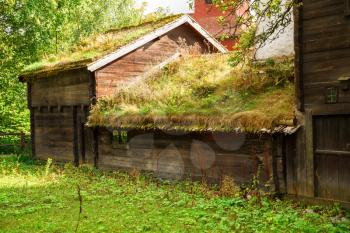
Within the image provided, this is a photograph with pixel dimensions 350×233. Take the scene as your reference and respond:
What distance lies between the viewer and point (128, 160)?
17.7 m

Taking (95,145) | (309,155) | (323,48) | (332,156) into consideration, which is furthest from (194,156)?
(95,145)

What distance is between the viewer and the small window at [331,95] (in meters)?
10.8

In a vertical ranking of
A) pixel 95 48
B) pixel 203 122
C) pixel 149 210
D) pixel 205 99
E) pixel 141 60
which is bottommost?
pixel 149 210

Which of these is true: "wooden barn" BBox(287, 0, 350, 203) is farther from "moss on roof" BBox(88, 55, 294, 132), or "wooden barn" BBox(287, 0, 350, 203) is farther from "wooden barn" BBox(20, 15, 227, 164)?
"wooden barn" BBox(20, 15, 227, 164)

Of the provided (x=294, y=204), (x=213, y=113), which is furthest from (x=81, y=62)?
(x=294, y=204)

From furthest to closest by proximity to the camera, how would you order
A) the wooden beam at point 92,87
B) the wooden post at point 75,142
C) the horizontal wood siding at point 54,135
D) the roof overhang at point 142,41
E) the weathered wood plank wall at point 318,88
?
the horizontal wood siding at point 54,135
the wooden post at point 75,142
the wooden beam at point 92,87
the roof overhang at point 142,41
the weathered wood plank wall at point 318,88

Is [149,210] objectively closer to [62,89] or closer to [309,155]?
[309,155]

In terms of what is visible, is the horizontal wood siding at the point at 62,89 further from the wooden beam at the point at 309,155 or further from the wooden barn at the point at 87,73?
the wooden beam at the point at 309,155

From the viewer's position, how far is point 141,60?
66.8 ft

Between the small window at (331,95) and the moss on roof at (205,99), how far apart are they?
3.55 ft

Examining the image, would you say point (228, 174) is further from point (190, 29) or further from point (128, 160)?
point (190, 29)

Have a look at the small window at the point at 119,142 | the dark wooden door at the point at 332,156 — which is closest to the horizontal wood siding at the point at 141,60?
the small window at the point at 119,142

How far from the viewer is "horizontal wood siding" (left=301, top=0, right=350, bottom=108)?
35.1ft

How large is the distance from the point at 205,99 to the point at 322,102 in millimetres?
4712
